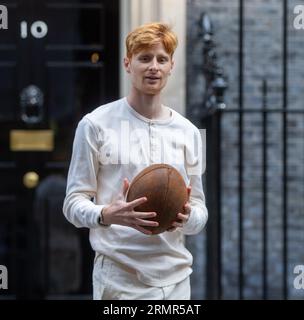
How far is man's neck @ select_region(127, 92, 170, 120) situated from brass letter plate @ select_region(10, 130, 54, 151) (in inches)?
104

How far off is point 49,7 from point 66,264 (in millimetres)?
1496

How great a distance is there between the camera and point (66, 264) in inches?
218

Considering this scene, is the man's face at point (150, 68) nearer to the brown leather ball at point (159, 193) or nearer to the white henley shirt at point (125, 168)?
the white henley shirt at point (125, 168)

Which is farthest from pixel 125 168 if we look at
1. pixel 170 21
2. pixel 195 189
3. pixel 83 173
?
pixel 170 21

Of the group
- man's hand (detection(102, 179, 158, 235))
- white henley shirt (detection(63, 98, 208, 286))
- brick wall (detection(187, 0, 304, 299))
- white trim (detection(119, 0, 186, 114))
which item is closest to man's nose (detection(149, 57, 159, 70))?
white henley shirt (detection(63, 98, 208, 286))

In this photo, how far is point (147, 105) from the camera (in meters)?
2.97

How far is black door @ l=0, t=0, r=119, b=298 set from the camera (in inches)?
216

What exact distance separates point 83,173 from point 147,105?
0.29 m

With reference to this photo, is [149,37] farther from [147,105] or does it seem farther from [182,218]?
[182,218]

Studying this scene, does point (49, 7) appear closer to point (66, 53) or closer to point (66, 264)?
point (66, 53)

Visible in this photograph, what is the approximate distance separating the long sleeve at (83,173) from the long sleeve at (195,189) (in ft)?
0.99
